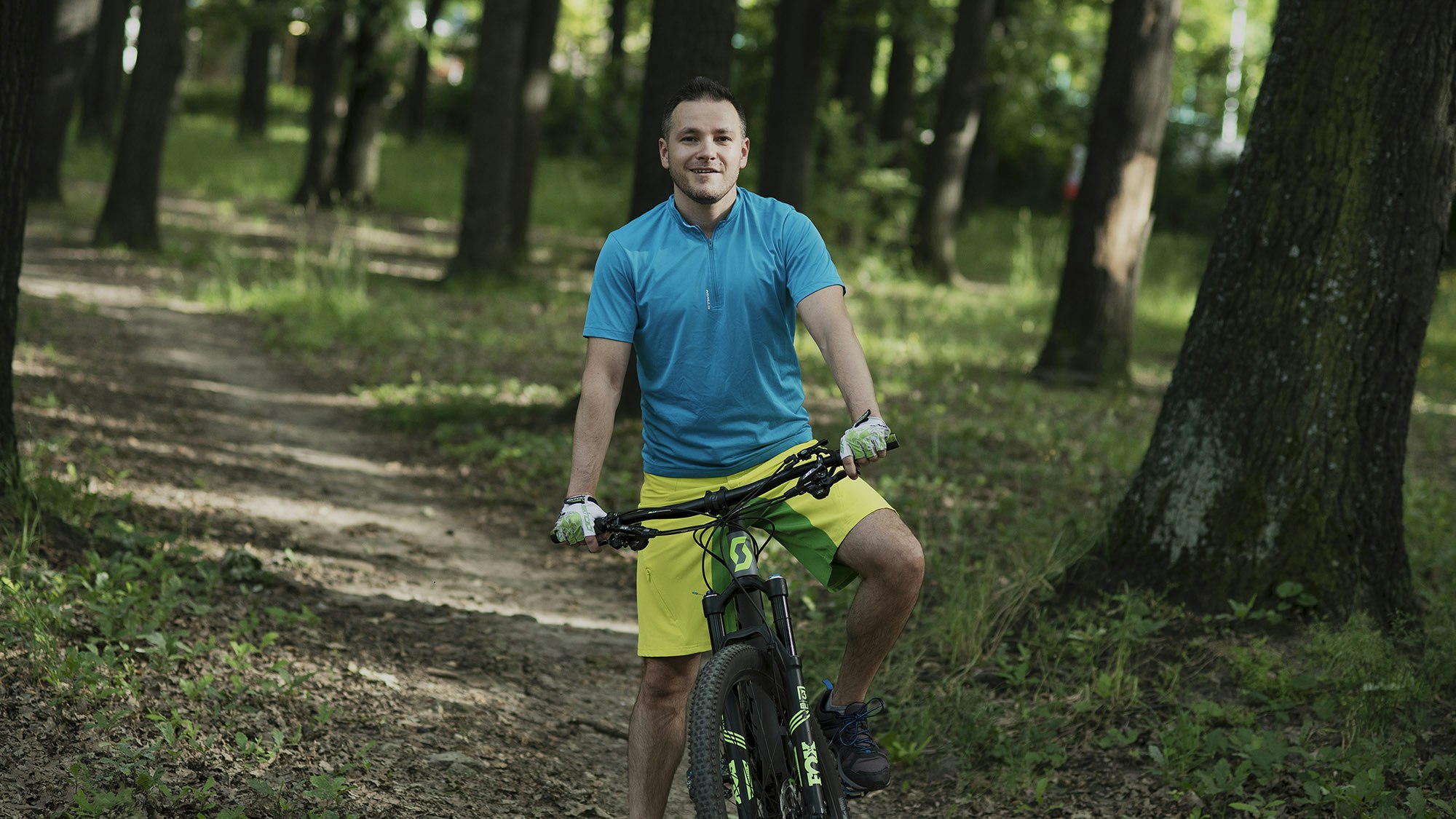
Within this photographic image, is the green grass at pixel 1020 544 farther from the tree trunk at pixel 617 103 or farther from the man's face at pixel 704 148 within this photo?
the tree trunk at pixel 617 103

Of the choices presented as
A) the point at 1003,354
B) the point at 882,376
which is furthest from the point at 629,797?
the point at 1003,354

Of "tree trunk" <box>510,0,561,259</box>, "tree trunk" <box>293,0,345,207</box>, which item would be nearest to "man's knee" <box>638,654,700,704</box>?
"tree trunk" <box>510,0,561,259</box>

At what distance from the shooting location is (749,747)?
3.32 m

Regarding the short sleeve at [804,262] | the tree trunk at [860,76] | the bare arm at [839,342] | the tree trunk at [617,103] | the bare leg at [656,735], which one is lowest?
the bare leg at [656,735]

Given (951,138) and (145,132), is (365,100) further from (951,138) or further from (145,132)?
(951,138)

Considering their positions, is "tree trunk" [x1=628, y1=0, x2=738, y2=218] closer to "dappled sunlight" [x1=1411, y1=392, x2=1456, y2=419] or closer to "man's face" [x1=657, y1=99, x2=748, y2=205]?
"man's face" [x1=657, y1=99, x2=748, y2=205]

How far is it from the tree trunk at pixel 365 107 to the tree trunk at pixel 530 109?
4387mm

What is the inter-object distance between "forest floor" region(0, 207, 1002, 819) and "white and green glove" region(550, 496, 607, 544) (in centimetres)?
135

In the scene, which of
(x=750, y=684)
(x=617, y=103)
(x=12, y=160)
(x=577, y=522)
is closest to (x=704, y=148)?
(x=577, y=522)

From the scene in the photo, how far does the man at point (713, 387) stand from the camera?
3508 mm

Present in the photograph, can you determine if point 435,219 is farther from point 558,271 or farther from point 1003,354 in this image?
point 1003,354

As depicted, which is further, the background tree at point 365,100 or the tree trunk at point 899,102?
the tree trunk at point 899,102

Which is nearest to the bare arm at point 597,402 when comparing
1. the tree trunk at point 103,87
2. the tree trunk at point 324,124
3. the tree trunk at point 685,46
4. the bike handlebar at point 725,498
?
the bike handlebar at point 725,498

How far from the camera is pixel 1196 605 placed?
5328mm
